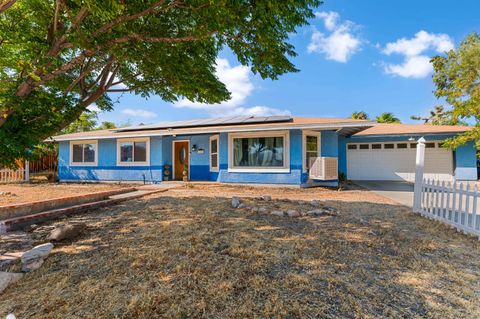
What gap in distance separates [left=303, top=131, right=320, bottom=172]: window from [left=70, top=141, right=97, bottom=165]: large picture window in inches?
482

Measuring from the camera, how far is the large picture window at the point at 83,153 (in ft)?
44.9

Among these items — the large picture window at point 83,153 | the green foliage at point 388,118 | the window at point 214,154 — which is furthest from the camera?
the green foliage at point 388,118

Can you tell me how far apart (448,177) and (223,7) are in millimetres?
15896

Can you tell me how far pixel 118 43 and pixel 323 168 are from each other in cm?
864

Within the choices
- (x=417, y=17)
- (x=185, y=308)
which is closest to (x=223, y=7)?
(x=185, y=308)

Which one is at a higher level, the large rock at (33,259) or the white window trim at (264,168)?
the white window trim at (264,168)

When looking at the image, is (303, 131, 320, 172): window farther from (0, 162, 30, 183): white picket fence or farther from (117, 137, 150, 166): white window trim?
(0, 162, 30, 183): white picket fence

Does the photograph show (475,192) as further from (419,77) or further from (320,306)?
(419,77)

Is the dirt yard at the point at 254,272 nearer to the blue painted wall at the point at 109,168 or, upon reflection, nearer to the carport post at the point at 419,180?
the carport post at the point at 419,180

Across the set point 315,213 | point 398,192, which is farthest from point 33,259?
point 398,192

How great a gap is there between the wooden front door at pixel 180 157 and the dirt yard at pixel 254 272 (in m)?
8.45

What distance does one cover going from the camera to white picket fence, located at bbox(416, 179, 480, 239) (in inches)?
163

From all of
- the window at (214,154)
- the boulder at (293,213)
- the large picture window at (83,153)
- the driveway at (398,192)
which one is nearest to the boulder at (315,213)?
the boulder at (293,213)

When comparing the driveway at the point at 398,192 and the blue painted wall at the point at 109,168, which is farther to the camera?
the blue painted wall at the point at 109,168
